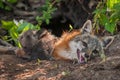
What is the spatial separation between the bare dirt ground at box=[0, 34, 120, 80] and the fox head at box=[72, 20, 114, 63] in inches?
4.0

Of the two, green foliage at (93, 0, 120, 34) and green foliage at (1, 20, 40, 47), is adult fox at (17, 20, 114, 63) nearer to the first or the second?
green foliage at (93, 0, 120, 34)

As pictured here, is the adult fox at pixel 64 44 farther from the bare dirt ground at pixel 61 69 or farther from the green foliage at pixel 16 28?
the green foliage at pixel 16 28

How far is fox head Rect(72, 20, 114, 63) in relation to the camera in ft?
19.1

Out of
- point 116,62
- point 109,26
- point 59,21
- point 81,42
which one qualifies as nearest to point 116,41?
point 109,26

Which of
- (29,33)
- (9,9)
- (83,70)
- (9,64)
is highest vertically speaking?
(9,9)

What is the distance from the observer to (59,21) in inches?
370

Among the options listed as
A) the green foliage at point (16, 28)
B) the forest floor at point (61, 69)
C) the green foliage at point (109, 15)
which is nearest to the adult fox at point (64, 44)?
the forest floor at point (61, 69)

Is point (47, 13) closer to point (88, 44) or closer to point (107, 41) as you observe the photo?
point (107, 41)

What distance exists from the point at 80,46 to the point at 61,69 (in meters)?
0.58

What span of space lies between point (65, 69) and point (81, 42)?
664mm

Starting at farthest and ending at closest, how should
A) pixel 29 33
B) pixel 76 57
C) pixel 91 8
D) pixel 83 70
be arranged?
pixel 91 8
pixel 29 33
pixel 76 57
pixel 83 70

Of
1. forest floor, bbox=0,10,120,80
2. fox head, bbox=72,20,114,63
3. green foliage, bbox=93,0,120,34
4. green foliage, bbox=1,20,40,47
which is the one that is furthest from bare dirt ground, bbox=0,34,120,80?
green foliage, bbox=1,20,40,47

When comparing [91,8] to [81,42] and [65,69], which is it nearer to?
[81,42]

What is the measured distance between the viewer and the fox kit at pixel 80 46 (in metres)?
5.89
